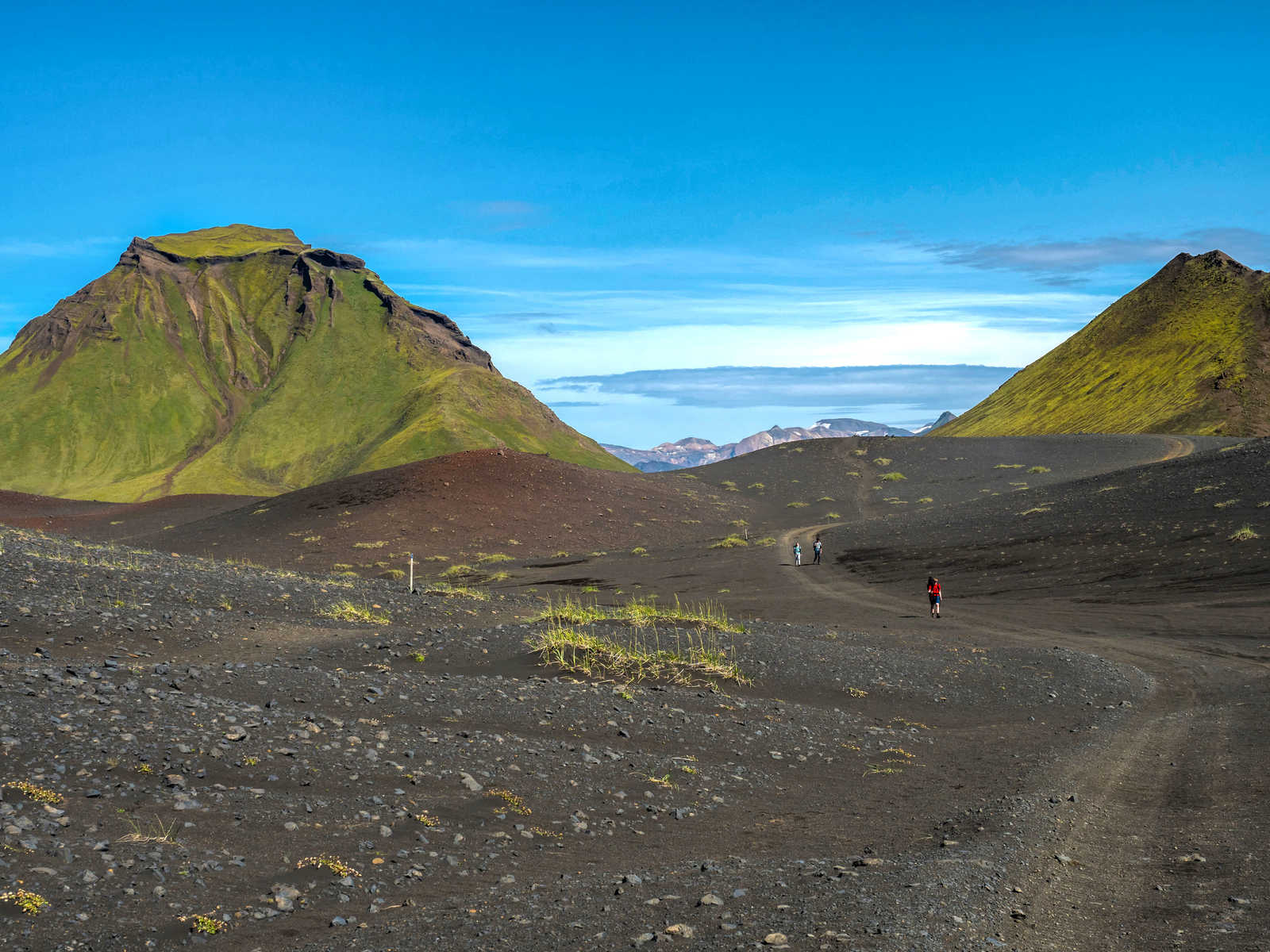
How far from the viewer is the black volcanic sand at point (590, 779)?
7.09m

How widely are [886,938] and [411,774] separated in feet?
18.9

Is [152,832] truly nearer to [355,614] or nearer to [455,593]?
[355,614]

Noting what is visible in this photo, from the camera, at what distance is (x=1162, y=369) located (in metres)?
135

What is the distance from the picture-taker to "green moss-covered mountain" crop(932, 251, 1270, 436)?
115125mm

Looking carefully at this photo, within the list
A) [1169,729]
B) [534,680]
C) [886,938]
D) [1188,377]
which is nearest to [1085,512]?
[1169,729]

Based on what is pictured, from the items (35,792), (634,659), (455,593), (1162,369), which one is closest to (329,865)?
(35,792)

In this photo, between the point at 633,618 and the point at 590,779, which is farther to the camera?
the point at 633,618

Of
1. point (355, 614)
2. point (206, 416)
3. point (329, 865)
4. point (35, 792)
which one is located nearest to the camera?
point (329, 865)

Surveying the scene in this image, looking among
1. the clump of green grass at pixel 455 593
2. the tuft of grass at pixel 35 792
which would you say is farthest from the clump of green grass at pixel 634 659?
the tuft of grass at pixel 35 792

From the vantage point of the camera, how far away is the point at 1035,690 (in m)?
18.6

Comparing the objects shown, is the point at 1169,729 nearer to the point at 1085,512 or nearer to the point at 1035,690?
the point at 1035,690

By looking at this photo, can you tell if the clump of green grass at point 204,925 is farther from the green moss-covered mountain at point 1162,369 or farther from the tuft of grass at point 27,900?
the green moss-covered mountain at point 1162,369

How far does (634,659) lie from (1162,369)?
143 m

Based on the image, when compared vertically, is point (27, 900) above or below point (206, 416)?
below
